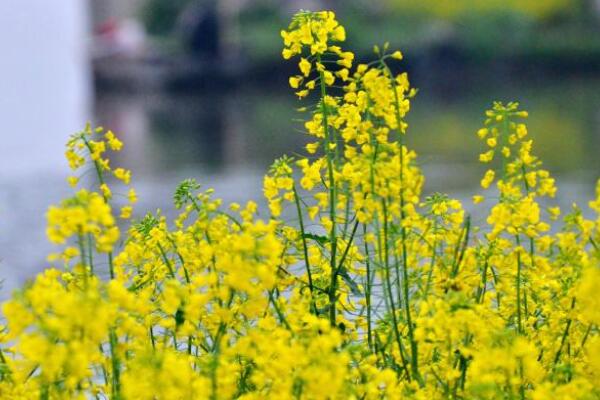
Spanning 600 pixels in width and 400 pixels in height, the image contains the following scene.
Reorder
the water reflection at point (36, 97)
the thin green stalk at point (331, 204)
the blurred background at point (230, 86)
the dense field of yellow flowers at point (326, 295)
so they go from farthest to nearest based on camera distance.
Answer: the water reflection at point (36, 97) < the blurred background at point (230, 86) < the thin green stalk at point (331, 204) < the dense field of yellow flowers at point (326, 295)

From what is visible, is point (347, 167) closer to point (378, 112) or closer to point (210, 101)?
point (378, 112)

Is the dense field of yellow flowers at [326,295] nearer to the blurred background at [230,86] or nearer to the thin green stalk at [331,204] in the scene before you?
the thin green stalk at [331,204]

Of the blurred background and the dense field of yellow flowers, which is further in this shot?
the blurred background

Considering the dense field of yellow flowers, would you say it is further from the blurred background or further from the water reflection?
the water reflection

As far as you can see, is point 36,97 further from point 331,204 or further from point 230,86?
point 331,204

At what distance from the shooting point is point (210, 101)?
119 feet

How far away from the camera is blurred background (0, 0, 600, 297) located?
60.3 feet

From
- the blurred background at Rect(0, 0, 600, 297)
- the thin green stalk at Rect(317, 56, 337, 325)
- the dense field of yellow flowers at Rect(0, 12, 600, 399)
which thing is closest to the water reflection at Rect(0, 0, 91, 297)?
the blurred background at Rect(0, 0, 600, 297)

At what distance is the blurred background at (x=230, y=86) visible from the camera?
18375 mm

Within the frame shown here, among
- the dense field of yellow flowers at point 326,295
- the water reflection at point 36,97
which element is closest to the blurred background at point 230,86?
the water reflection at point 36,97

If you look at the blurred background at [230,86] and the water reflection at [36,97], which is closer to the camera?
the blurred background at [230,86]

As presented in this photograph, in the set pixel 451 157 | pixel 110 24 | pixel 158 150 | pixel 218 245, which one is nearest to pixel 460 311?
pixel 218 245

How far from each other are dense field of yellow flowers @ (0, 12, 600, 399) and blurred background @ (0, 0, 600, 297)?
767 centimetres

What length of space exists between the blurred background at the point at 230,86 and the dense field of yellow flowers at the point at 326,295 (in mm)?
7666
